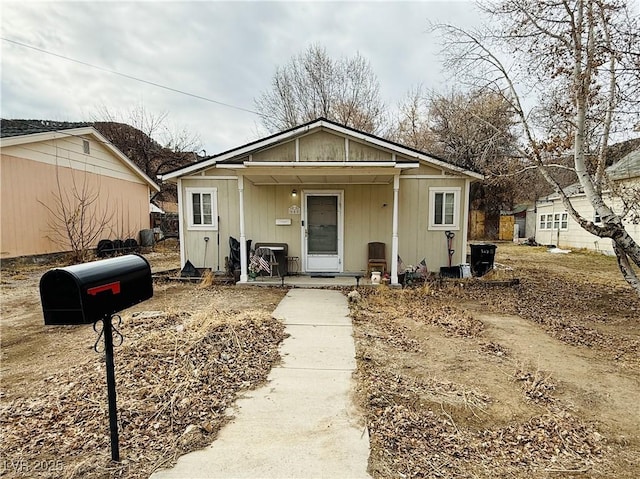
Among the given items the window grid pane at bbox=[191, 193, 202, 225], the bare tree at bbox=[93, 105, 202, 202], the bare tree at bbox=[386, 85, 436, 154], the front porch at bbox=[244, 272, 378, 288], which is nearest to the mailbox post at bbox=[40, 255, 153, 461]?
the front porch at bbox=[244, 272, 378, 288]

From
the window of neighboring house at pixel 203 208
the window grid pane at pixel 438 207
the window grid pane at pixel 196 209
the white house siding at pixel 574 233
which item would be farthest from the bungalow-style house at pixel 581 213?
the window grid pane at pixel 196 209

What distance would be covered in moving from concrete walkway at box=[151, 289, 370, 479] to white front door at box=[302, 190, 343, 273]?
4.46 m

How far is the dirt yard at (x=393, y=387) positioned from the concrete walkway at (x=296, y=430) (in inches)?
4.5

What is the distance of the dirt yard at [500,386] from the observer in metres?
2.09

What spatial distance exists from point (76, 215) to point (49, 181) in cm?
129

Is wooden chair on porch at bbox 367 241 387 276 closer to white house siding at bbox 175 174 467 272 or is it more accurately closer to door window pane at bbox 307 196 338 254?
white house siding at bbox 175 174 467 272

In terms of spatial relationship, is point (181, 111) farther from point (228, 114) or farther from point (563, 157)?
point (563, 157)

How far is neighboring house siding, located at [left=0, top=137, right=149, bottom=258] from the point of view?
30.3 feet

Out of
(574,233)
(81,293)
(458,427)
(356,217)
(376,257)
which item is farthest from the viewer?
(574,233)

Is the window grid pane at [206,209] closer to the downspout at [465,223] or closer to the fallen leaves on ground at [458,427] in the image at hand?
the fallen leaves on ground at [458,427]

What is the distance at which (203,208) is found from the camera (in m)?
8.35

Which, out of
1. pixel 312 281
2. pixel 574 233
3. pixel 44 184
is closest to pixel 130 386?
pixel 312 281

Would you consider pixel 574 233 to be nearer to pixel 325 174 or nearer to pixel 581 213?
Answer: pixel 581 213

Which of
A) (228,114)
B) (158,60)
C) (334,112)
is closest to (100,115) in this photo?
(228,114)
